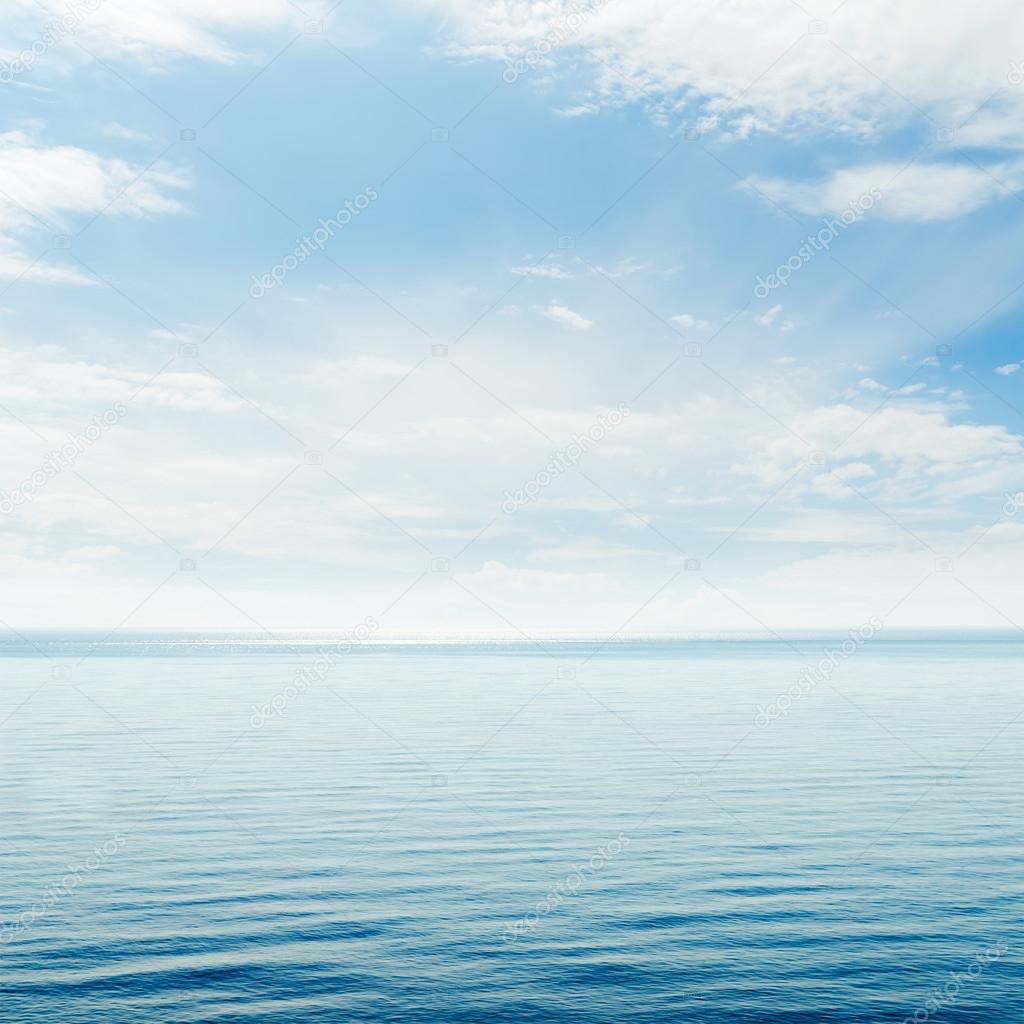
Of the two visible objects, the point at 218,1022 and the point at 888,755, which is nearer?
the point at 218,1022

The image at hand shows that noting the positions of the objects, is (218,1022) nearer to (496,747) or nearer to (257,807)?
(257,807)

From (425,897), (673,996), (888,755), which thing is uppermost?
(888,755)

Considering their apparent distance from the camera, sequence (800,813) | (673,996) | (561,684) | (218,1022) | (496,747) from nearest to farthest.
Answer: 1. (218,1022)
2. (673,996)
3. (800,813)
4. (496,747)
5. (561,684)

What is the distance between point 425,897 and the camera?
35156mm

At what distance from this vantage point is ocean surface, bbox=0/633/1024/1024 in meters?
26.6

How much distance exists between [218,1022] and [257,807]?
2804 centimetres

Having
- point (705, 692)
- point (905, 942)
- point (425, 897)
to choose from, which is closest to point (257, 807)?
point (425, 897)

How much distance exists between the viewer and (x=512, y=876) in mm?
37969

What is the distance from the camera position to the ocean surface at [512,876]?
2664cm

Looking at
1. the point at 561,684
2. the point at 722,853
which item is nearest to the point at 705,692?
the point at 561,684

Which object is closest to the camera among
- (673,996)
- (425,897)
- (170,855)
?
(673,996)

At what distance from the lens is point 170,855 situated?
4128 centimetres

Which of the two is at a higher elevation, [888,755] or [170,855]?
[888,755]

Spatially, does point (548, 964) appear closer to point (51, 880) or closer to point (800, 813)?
point (51, 880)
